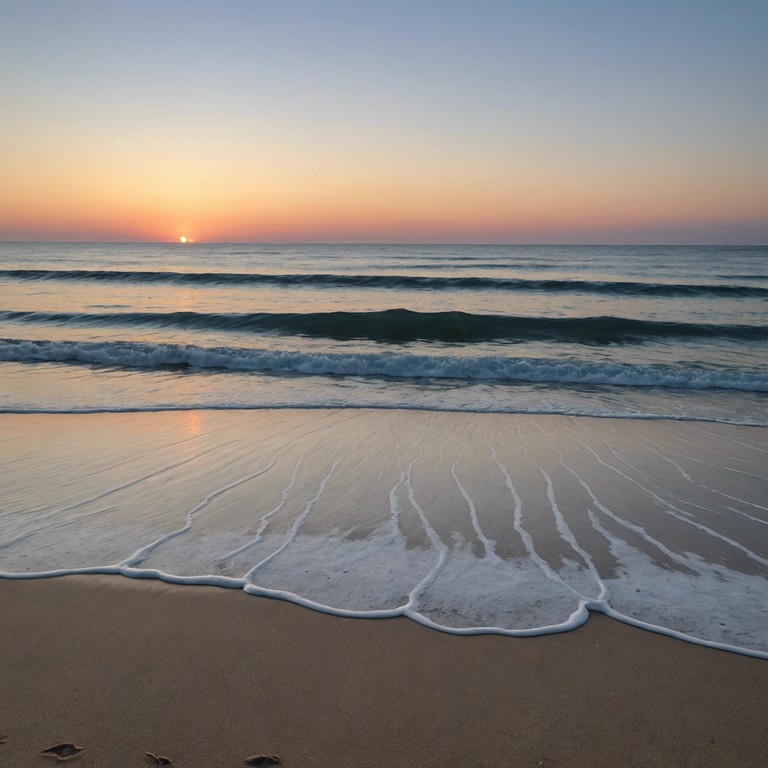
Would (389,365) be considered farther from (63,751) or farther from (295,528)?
(63,751)

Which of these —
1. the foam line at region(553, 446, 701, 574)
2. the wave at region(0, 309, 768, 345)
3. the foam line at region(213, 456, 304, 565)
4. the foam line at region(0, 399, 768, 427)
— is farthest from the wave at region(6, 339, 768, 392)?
the foam line at region(213, 456, 304, 565)

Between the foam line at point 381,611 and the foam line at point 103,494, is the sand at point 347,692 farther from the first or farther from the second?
the foam line at point 103,494

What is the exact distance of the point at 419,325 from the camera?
61.5 ft

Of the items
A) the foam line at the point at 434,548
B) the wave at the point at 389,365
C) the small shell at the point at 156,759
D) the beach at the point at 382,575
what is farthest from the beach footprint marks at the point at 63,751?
the wave at the point at 389,365

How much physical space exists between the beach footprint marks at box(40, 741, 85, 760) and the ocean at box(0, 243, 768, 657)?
1301 mm

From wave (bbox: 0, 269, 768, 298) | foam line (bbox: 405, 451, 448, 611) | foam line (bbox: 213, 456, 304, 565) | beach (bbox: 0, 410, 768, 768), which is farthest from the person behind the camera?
wave (bbox: 0, 269, 768, 298)

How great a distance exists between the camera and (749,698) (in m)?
2.59

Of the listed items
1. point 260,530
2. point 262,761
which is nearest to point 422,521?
point 260,530

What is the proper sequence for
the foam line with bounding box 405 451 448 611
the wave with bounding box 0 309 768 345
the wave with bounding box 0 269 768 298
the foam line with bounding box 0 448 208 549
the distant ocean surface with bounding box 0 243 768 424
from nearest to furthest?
1. the foam line with bounding box 405 451 448 611
2. the foam line with bounding box 0 448 208 549
3. the distant ocean surface with bounding box 0 243 768 424
4. the wave with bounding box 0 309 768 345
5. the wave with bounding box 0 269 768 298

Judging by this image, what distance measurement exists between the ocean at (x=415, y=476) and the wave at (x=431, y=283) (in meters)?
12.6

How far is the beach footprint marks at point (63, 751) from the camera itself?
222 centimetres

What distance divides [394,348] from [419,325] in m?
3.70

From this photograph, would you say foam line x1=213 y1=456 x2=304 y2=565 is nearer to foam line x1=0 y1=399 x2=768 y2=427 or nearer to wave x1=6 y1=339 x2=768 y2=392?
foam line x1=0 y1=399 x2=768 y2=427

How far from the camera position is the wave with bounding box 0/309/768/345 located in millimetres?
17234
